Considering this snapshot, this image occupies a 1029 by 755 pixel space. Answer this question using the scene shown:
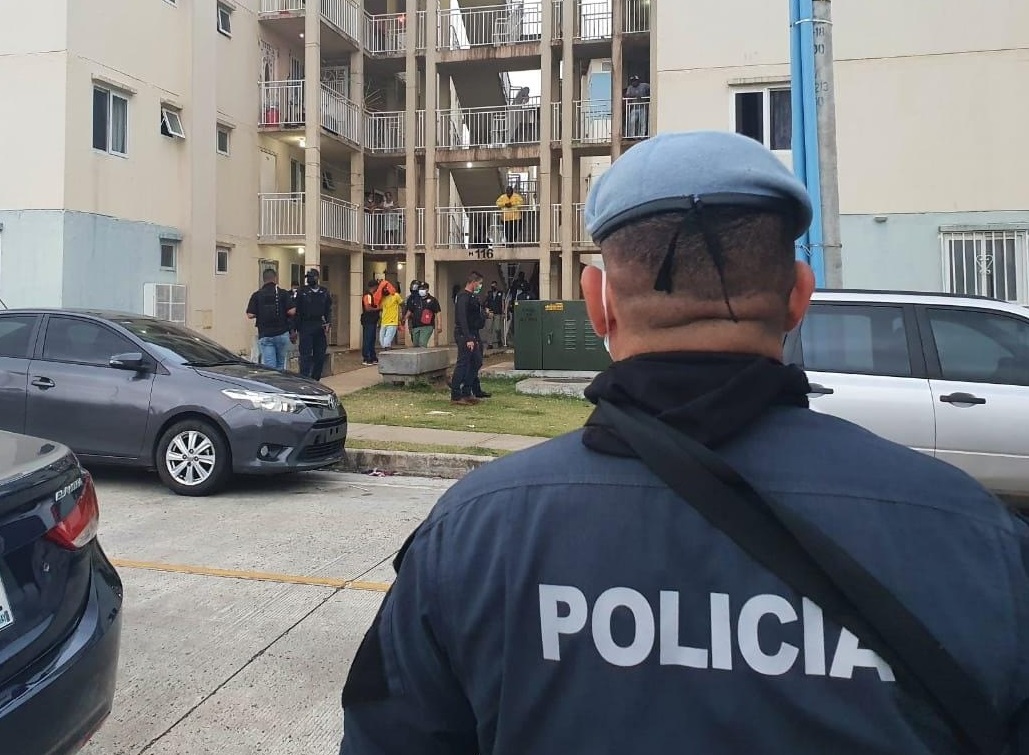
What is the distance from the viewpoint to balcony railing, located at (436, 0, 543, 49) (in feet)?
73.9

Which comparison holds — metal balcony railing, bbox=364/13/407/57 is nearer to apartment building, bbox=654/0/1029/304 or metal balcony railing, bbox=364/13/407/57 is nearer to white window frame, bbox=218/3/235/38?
white window frame, bbox=218/3/235/38

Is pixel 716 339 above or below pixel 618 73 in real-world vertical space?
below

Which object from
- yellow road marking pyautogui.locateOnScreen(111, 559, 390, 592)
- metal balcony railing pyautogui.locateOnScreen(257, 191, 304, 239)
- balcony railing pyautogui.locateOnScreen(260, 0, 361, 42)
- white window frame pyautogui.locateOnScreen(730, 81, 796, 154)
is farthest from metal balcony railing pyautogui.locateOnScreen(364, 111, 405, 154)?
yellow road marking pyautogui.locateOnScreen(111, 559, 390, 592)

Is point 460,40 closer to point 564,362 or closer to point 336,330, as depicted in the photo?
point 336,330

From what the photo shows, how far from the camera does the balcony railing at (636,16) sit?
2133 centimetres

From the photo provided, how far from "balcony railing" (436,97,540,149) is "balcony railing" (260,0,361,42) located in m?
3.13

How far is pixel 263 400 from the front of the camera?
741 centimetres

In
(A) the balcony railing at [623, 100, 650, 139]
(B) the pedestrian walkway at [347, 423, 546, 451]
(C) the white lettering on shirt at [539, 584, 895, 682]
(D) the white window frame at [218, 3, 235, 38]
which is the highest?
(D) the white window frame at [218, 3, 235, 38]

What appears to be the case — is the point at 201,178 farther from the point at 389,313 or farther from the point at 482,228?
the point at 482,228

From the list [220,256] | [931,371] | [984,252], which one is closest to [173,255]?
[220,256]

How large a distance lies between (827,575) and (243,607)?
13.4 ft

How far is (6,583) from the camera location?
96.3 inches

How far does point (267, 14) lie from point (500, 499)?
22.6m

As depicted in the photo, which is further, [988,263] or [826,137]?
[988,263]
